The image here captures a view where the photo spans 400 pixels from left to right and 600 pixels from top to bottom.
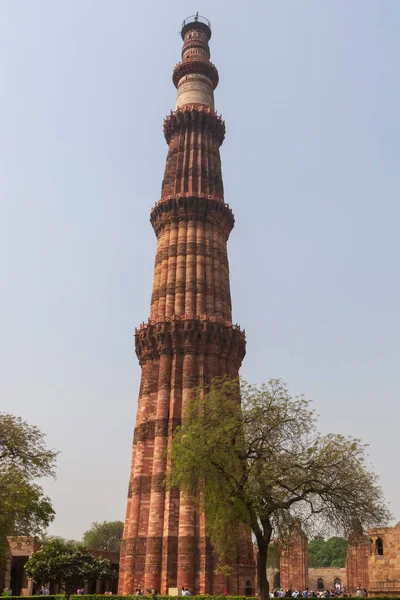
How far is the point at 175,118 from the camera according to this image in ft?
161

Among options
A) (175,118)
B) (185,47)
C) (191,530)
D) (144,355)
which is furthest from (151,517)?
(185,47)

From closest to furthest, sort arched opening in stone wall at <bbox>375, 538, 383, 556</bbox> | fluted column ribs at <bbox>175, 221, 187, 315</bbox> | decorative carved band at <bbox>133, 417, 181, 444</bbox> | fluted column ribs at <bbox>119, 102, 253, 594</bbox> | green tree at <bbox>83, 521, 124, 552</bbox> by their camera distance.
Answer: fluted column ribs at <bbox>119, 102, 253, 594</bbox>, arched opening in stone wall at <bbox>375, 538, 383, 556</bbox>, decorative carved band at <bbox>133, 417, 181, 444</bbox>, fluted column ribs at <bbox>175, 221, 187, 315</bbox>, green tree at <bbox>83, 521, 124, 552</bbox>

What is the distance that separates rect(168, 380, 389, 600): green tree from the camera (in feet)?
76.1

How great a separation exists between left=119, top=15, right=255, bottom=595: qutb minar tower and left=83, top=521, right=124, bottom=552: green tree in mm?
59580

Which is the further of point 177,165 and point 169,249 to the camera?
point 177,165

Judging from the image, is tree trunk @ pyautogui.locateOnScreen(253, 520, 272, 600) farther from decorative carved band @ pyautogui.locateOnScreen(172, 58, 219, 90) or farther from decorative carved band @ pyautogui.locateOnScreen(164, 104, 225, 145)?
decorative carved band @ pyautogui.locateOnScreen(172, 58, 219, 90)

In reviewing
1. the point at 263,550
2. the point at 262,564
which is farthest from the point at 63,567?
the point at 263,550

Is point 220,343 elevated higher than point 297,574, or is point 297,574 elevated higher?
point 220,343

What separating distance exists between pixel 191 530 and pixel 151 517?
2420mm

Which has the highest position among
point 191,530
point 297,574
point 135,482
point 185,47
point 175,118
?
point 185,47

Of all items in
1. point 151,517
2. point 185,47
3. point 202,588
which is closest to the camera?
point 202,588

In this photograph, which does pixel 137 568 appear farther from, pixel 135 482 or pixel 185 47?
pixel 185 47

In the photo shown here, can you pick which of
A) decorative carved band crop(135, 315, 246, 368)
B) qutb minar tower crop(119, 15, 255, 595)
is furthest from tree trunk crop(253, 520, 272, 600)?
decorative carved band crop(135, 315, 246, 368)

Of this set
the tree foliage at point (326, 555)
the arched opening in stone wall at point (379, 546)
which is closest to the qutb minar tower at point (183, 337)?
the arched opening in stone wall at point (379, 546)
